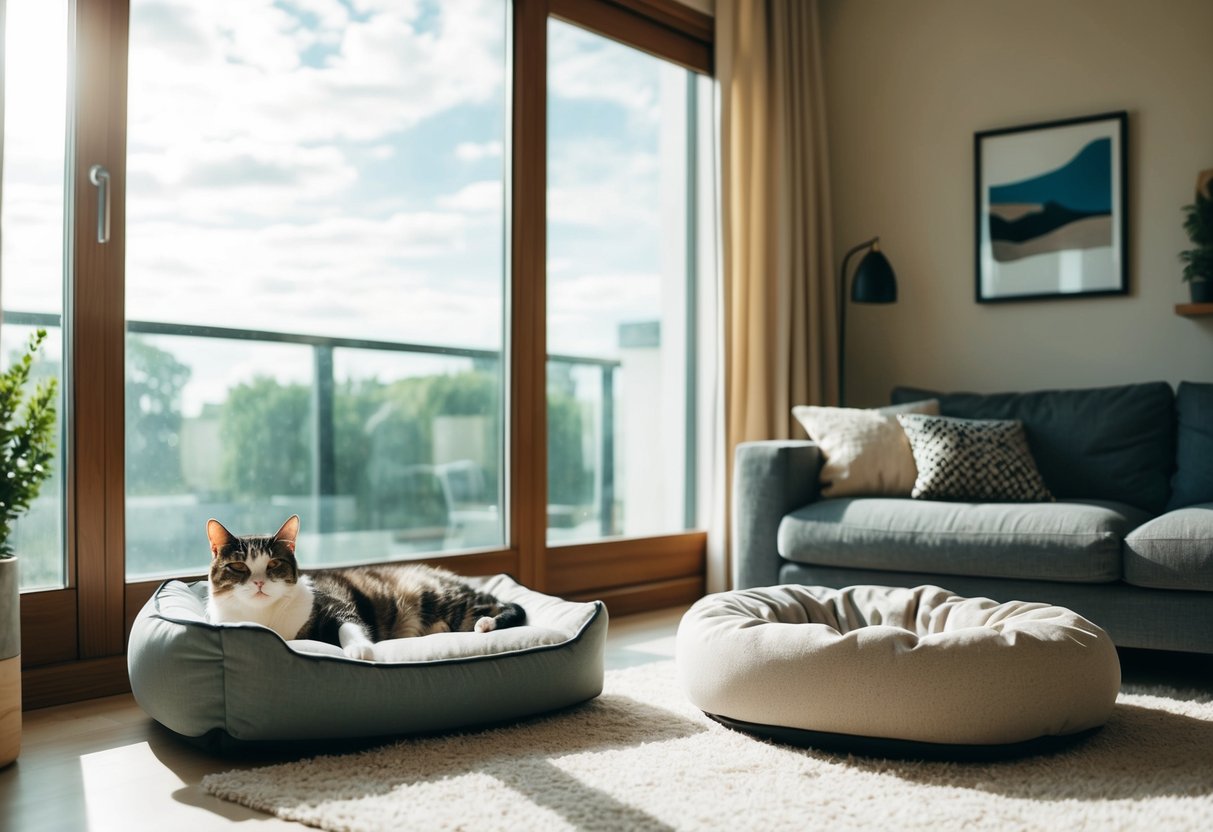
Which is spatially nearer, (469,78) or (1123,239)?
(469,78)

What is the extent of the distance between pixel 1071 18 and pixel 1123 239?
3.03 feet

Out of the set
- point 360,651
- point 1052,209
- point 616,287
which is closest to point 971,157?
point 1052,209

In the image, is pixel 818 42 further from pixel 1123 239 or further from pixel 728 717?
pixel 728 717

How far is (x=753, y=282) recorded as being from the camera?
4.34m

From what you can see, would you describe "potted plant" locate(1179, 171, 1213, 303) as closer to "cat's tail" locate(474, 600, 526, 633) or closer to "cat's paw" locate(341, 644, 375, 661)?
"cat's tail" locate(474, 600, 526, 633)

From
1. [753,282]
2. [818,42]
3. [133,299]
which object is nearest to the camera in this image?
[133,299]

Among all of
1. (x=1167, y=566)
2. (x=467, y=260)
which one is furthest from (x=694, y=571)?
(x=1167, y=566)

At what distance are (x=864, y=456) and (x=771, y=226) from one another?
1.36 meters

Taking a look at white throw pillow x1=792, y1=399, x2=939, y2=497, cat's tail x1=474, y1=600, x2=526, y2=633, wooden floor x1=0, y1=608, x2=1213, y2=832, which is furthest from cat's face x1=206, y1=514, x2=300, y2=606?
white throw pillow x1=792, y1=399, x2=939, y2=497

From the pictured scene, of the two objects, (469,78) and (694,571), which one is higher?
(469,78)

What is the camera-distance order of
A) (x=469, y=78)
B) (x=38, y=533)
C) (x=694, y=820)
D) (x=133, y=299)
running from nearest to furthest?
(x=694, y=820)
(x=38, y=533)
(x=133, y=299)
(x=469, y=78)

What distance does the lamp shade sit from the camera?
13.6ft

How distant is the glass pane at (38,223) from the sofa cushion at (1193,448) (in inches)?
128

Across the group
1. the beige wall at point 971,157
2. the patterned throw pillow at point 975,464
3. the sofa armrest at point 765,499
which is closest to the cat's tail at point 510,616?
the sofa armrest at point 765,499
